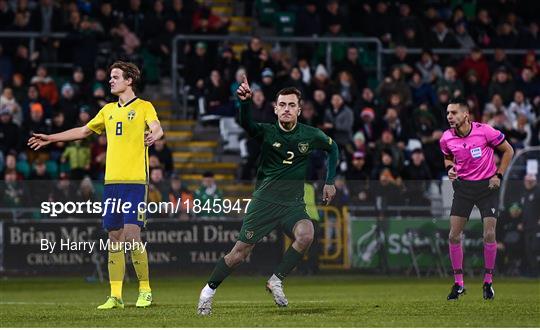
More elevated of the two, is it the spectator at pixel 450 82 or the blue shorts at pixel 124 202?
the spectator at pixel 450 82

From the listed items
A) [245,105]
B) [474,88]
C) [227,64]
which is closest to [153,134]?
[245,105]

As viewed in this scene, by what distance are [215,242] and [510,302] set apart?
8.98 meters

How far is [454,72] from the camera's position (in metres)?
31.4

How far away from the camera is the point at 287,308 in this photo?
52.2ft

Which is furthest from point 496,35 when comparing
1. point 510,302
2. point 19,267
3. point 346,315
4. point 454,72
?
point 346,315

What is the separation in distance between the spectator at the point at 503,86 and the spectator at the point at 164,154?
26.4 feet

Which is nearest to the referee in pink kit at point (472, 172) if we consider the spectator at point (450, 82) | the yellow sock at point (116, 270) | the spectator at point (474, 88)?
the yellow sock at point (116, 270)

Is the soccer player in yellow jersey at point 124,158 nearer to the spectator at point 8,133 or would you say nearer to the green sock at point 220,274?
the green sock at point 220,274

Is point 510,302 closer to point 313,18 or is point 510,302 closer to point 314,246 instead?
point 314,246

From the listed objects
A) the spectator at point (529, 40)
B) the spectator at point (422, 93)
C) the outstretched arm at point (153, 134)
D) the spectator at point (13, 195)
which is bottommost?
the spectator at point (13, 195)

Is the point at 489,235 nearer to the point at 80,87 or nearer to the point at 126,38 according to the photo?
the point at 80,87

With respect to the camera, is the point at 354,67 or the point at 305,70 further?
the point at 354,67

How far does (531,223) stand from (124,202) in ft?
41.0

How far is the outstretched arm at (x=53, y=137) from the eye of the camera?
51.2ft
